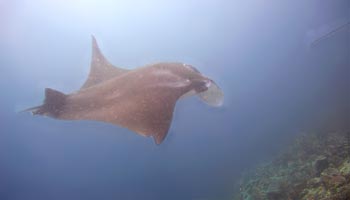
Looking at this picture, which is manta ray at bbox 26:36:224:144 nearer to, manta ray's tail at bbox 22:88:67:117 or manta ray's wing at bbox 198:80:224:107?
manta ray's tail at bbox 22:88:67:117

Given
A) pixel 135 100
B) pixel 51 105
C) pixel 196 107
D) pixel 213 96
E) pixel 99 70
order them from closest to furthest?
pixel 51 105 → pixel 135 100 → pixel 99 70 → pixel 213 96 → pixel 196 107

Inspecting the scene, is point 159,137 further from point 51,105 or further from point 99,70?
point 99,70

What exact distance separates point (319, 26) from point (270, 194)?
26370 mm

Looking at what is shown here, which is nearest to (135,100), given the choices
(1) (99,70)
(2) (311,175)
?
(1) (99,70)

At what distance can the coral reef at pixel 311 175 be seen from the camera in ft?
20.2

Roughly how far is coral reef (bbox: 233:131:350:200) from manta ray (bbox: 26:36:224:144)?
3443 mm

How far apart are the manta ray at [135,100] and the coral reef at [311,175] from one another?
344 cm

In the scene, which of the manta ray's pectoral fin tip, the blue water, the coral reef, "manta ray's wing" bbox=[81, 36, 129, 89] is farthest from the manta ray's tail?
the blue water

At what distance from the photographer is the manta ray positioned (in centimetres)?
407

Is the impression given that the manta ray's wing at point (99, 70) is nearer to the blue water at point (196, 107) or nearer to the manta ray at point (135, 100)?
the manta ray at point (135, 100)

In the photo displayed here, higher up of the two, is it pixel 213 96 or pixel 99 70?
pixel 99 70

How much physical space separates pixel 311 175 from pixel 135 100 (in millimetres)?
6841

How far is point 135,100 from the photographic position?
4.38 meters

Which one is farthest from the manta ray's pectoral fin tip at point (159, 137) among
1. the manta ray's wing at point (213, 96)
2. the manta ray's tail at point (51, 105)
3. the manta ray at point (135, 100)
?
the manta ray's wing at point (213, 96)
